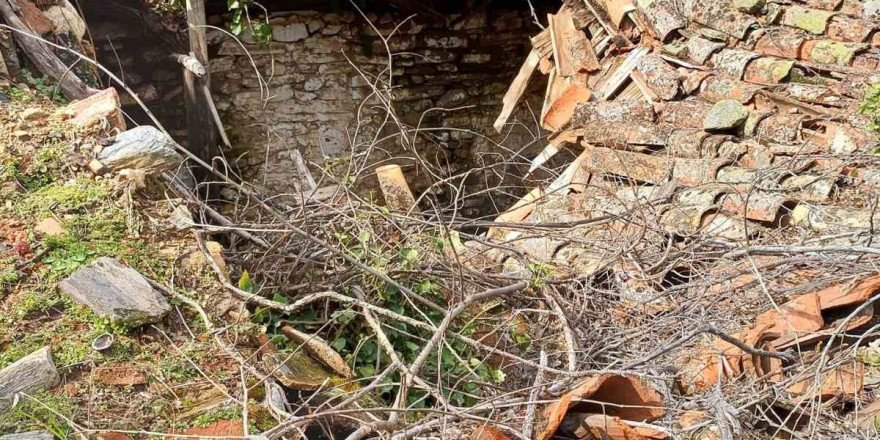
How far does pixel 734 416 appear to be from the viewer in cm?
269

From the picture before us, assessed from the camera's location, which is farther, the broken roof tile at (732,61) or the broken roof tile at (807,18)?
the broken roof tile at (732,61)

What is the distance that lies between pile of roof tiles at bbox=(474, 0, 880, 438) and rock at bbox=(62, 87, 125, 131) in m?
1.98

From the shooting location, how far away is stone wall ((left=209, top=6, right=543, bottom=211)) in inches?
264

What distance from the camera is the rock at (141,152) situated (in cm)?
356

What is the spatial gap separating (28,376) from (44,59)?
2.57 meters

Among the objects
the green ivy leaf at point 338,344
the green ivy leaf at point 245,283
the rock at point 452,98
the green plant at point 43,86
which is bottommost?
the rock at point 452,98

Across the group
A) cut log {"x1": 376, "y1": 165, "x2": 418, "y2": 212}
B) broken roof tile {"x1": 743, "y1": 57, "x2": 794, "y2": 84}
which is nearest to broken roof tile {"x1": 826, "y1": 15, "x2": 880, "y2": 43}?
broken roof tile {"x1": 743, "y1": 57, "x2": 794, "y2": 84}

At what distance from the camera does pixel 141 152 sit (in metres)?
3.57

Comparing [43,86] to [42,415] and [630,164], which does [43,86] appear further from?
[630,164]

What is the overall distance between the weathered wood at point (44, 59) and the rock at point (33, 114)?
Result: 0.59 meters

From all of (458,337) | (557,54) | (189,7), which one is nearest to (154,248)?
(458,337)

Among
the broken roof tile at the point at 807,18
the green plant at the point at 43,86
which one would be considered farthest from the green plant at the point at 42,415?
the broken roof tile at the point at 807,18

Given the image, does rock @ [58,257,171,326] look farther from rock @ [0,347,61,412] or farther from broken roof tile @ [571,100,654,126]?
broken roof tile @ [571,100,654,126]

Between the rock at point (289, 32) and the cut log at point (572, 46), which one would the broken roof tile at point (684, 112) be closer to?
the cut log at point (572, 46)
